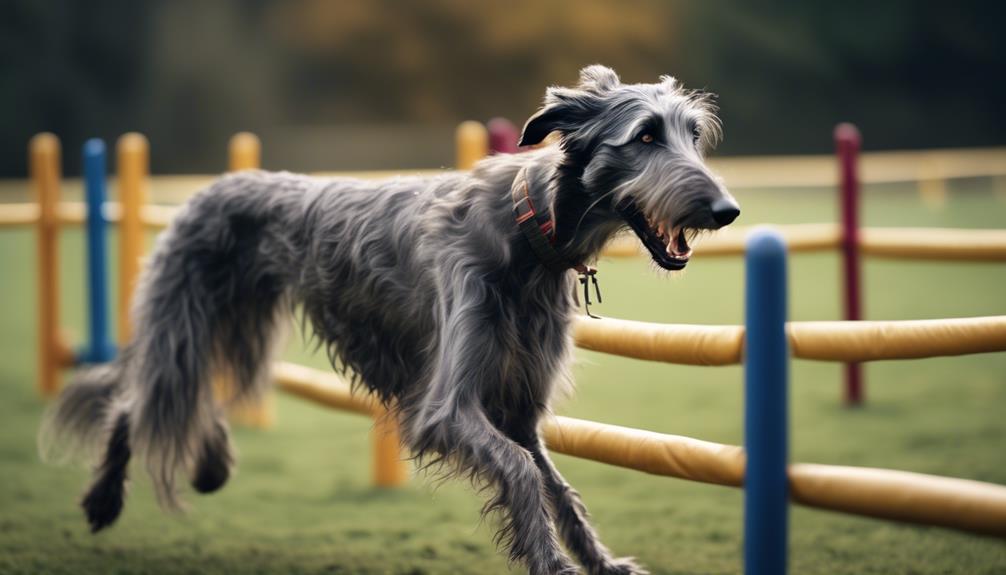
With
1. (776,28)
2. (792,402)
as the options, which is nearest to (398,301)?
(792,402)

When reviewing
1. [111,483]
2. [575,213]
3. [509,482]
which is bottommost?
[111,483]

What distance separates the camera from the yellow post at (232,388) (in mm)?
4639

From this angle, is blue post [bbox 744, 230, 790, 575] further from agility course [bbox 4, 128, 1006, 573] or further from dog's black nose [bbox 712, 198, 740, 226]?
dog's black nose [bbox 712, 198, 740, 226]

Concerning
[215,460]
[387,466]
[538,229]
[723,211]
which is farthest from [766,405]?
[387,466]

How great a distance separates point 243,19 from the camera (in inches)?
1083

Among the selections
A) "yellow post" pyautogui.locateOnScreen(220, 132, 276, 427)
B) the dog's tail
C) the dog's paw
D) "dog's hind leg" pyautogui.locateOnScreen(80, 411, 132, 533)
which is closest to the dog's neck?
the dog's paw

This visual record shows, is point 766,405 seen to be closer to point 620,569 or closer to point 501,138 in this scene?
point 620,569

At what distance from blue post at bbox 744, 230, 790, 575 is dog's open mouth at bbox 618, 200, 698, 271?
0.98ft

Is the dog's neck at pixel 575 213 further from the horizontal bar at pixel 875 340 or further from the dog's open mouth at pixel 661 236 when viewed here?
the horizontal bar at pixel 875 340

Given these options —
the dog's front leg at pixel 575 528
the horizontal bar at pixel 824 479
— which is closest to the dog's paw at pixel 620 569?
the dog's front leg at pixel 575 528

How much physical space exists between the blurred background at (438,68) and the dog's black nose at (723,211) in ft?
71.9

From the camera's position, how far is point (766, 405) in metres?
2.75

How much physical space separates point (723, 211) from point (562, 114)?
56 cm

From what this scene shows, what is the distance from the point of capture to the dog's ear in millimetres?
3184
